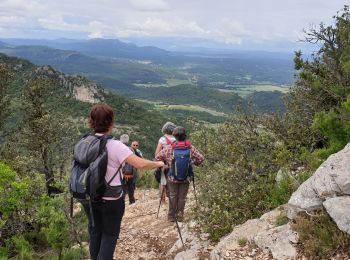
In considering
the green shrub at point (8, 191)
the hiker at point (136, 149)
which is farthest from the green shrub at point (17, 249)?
the hiker at point (136, 149)

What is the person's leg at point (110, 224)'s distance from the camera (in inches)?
205

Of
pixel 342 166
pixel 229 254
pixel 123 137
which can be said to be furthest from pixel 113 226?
pixel 123 137

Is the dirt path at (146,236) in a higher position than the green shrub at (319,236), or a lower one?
lower

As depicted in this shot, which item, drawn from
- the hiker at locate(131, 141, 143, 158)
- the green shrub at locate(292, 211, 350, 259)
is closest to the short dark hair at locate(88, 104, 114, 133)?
the green shrub at locate(292, 211, 350, 259)

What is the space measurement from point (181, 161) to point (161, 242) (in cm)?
183

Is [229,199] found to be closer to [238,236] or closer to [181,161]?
[181,161]

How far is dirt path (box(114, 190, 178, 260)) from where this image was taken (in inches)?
326

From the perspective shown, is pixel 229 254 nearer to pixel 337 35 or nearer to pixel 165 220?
pixel 165 220

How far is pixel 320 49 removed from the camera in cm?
1533

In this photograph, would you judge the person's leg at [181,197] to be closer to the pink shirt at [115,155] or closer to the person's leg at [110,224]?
the person's leg at [110,224]

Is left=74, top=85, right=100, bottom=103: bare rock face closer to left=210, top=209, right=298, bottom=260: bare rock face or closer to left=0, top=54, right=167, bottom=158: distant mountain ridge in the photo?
left=0, top=54, right=167, bottom=158: distant mountain ridge

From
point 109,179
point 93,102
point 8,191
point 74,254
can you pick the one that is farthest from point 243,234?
point 93,102

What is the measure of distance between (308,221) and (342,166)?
1.03 meters

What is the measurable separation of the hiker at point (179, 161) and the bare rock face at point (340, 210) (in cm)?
346
